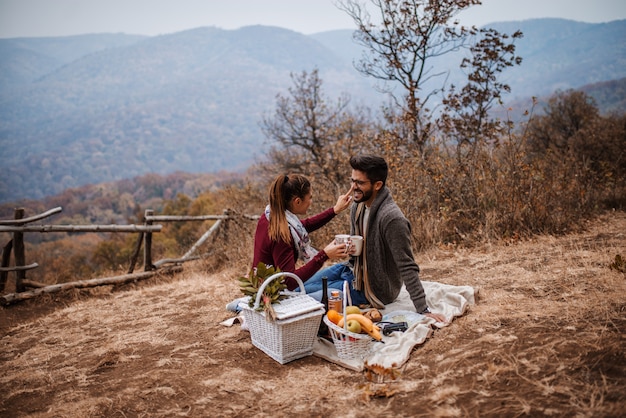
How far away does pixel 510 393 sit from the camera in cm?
231

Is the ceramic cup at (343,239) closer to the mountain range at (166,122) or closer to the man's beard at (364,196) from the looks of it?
the man's beard at (364,196)

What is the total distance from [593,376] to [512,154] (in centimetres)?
463

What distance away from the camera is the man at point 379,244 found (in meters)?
3.38

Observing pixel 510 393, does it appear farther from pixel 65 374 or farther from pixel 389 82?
pixel 389 82

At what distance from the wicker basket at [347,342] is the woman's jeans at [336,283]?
585 mm

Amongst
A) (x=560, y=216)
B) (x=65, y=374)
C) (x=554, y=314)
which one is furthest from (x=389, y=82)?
(x=65, y=374)

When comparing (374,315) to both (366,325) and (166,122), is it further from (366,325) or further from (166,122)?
(166,122)

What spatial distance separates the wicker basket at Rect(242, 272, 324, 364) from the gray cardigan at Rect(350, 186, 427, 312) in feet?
2.11

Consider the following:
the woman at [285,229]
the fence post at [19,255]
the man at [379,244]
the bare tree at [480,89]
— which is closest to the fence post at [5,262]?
the fence post at [19,255]

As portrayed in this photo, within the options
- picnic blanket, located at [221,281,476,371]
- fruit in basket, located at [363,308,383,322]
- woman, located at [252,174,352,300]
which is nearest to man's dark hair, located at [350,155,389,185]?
woman, located at [252,174,352,300]

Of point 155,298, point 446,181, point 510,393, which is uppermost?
point 446,181

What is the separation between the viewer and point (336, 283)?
3895 mm

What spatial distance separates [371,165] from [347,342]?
1354 millimetres

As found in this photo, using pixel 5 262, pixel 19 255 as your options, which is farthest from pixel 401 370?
pixel 5 262
